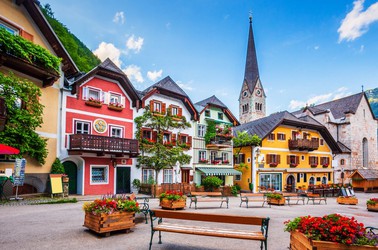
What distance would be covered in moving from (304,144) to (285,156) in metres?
3.10

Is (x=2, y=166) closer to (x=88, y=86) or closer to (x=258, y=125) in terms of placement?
(x=88, y=86)

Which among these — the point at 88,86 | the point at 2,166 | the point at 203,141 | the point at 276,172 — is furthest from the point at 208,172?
the point at 2,166

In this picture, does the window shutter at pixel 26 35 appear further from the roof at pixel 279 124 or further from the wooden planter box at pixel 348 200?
the wooden planter box at pixel 348 200

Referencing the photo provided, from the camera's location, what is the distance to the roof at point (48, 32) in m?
17.4

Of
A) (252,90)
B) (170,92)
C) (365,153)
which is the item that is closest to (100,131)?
(170,92)

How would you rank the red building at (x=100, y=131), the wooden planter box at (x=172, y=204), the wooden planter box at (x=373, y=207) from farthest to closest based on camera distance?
the red building at (x=100, y=131) → the wooden planter box at (x=373, y=207) → the wooden planter box at (x=172, y=204)

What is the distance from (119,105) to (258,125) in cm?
1975

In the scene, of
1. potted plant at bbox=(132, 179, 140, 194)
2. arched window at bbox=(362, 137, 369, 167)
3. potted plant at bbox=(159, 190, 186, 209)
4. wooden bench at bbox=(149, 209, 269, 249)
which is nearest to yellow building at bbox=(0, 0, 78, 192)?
potted plant at bbox=(132, 179, 140, 194)

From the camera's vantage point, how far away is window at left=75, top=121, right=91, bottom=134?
2039cm

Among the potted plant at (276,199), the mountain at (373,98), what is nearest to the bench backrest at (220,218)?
the potted plant at (276,199)

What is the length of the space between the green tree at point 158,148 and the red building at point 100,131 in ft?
3.00

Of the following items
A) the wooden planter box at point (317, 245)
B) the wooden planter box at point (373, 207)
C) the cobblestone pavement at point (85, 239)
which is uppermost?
the wooden planter box at point (317, 245)

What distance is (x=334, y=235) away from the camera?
17.5ft

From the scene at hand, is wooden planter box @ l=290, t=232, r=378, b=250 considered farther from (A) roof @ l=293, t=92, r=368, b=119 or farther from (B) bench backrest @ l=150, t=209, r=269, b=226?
(A) roof @ l=293, t=92, r=368, b=119
